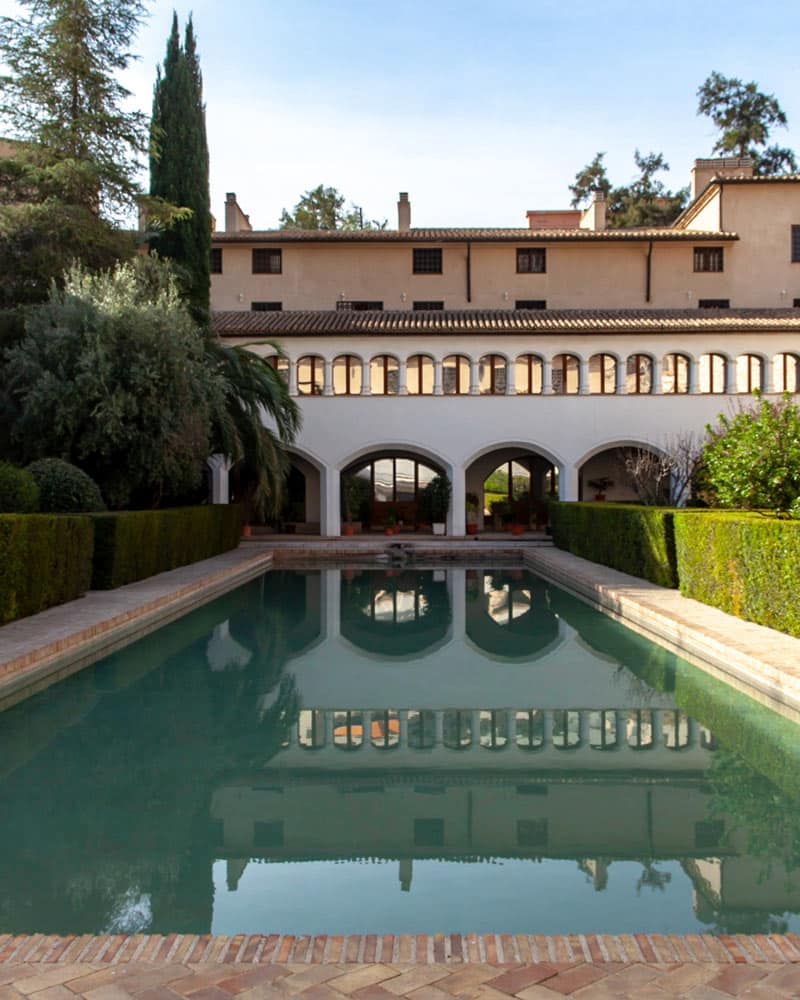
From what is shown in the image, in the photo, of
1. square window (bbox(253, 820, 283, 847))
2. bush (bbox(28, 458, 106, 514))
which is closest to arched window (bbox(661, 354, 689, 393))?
bush (bbox(28, 458, 106, 514))

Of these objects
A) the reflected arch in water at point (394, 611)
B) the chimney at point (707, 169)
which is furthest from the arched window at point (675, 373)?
the chimney at point (707, 169)

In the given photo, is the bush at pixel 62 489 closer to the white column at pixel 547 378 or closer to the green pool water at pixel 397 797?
the green pool water at pixel 397 797

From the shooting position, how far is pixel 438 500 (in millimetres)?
27734

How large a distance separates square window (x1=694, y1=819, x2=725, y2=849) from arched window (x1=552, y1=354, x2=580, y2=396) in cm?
2238

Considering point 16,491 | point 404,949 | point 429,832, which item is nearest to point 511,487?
point 16,491

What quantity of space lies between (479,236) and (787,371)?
10832mm

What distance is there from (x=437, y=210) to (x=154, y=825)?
1565 inches

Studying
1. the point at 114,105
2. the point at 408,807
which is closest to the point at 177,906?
the point at 408,807

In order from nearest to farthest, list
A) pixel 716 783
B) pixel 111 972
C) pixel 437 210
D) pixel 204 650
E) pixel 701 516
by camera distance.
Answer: pixel 111 972, pixel 716 783, pixel 204 650, pixel 701 516, pixel 437 210

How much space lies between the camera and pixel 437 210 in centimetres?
4194

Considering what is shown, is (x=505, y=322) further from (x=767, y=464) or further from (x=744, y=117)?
(x=744, y=117)

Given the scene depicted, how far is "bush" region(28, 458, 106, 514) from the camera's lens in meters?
16.0

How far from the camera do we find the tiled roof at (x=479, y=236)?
3058cm

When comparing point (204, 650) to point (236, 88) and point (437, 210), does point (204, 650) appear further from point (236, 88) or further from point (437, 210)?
point (437, 210)
